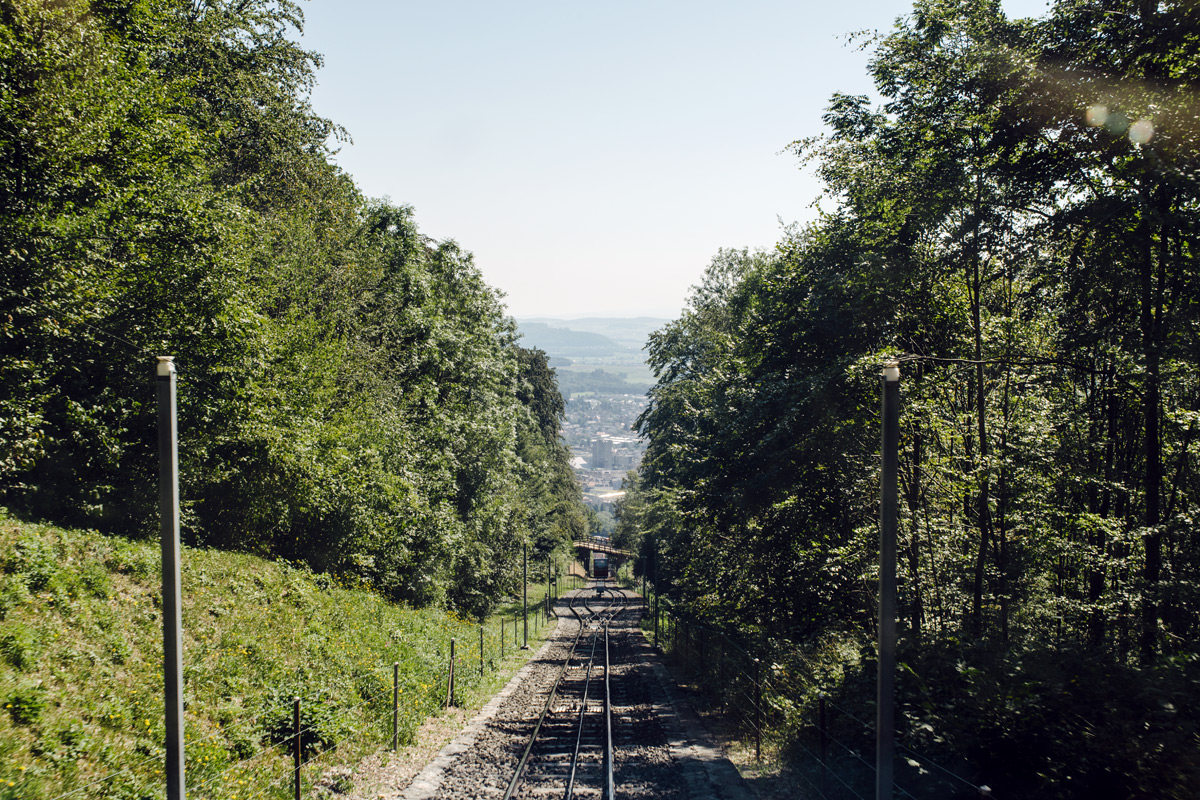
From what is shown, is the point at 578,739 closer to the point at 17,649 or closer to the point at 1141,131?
the point at 17,649

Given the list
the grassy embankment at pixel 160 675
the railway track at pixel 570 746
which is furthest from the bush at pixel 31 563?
the railway track at pixel 570 746

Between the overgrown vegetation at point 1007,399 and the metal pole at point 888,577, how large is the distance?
165cm

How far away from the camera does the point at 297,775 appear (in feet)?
30.8

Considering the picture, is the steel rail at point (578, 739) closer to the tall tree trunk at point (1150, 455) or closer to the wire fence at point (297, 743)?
the wire fence at point (297, 743)

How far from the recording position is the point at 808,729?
1251 cm

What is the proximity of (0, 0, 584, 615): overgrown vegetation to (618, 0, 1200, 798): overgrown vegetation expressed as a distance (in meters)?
11.6

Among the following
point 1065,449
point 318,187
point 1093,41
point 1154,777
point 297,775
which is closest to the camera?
point 1154,777

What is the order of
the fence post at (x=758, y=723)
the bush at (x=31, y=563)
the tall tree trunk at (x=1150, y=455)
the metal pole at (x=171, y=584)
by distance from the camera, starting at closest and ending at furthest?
the metal pole at (x=171, y=584) < the bush at (x=31, y=563) < the tall tree trunk at (x=1150, y=455) < the fence post at (x=758, y=723)

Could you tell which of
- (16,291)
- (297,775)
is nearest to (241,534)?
(16,291)

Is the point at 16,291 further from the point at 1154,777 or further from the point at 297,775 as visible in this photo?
the point at 1154,777

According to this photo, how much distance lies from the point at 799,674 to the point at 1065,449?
22.5 feet

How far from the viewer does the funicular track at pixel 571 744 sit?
37.9 feet

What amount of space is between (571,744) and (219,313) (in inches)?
463

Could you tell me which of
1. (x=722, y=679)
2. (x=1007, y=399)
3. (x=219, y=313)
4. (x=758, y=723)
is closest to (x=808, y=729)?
(x=758, y=723)
